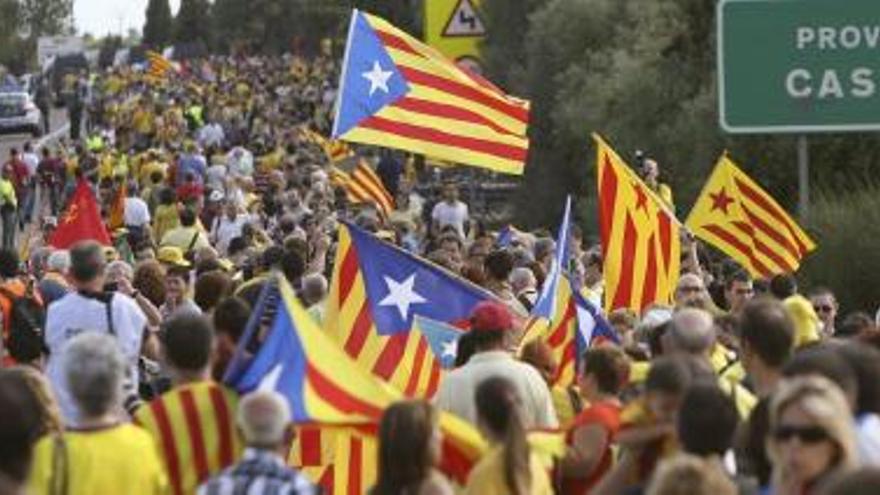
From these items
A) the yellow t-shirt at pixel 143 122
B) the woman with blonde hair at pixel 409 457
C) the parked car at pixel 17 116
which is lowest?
the parked car at pixel 17 116

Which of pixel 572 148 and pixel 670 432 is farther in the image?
pixel 572 148

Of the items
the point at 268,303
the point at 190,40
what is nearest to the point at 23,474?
the point at 268,303

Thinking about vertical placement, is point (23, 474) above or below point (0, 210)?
above

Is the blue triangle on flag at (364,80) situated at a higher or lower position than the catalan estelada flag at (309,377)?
higher

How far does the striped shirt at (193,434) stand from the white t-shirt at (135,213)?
17.6 metres

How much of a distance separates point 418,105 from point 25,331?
6184mm

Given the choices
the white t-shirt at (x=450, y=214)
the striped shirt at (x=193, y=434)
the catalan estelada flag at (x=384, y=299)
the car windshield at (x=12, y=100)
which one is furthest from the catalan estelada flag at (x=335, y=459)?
the car windshield at (x=12, y=100)

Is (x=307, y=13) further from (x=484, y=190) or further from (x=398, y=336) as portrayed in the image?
(x=398, y=336)

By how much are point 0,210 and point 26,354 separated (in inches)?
986

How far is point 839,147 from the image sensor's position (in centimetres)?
2780

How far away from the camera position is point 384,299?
43.6 feet

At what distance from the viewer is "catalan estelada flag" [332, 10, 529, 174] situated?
1881 cm

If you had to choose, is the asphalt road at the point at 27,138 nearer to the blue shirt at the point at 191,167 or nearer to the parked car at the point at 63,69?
the parked car at the point at 63,69

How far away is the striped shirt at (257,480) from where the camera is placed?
28.4 ft
